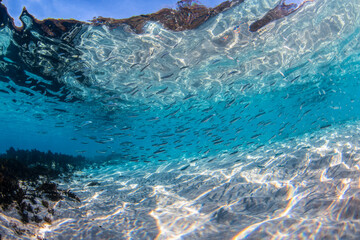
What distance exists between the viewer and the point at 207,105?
23953mm

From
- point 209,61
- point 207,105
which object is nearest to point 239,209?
point 209,61

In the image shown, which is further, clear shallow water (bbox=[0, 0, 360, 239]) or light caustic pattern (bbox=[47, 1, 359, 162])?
light caustic pattern (bbox=[47, 1, 359, 162])

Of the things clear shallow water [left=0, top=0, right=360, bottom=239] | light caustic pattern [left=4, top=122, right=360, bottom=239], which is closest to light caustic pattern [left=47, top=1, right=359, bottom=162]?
clear shallow water [left=0, top=0, right=360, bottom=239]

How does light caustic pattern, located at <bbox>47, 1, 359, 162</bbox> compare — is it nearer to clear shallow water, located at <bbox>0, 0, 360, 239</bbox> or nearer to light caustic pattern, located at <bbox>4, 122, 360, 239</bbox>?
clear shallow water, located at <bbox>0, 0, 360, 239</bbox>

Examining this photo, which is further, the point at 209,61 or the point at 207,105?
the point at 207,105

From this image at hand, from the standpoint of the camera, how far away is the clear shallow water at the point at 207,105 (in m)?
3.61

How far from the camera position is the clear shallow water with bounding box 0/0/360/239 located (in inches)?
142

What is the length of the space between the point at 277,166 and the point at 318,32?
453 inches

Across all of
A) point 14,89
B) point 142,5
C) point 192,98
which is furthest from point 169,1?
point 14,89

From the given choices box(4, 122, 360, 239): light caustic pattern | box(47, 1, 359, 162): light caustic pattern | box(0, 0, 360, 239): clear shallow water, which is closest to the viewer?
box(4, 122, 360, 239): light caustic pattern

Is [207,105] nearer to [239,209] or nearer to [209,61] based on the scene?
[209,61]

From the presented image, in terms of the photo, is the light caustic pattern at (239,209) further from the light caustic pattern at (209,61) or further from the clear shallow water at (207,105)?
the light caustic pattern at (209,61)

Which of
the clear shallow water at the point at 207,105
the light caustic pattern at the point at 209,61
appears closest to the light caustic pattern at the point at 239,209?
the clear shallow water at the point at 207,105

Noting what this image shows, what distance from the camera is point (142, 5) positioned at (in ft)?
25.7
